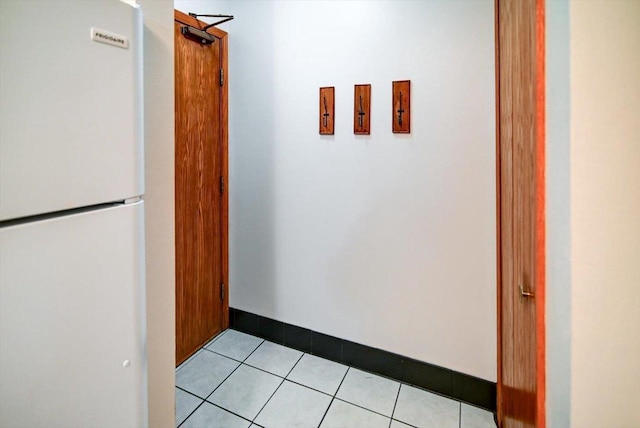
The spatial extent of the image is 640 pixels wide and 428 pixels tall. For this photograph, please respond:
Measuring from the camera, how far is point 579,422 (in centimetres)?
68

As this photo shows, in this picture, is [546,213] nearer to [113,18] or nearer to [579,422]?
[579,422]

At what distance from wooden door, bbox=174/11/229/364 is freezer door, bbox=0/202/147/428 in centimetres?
137

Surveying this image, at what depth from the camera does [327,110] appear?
2.04 m

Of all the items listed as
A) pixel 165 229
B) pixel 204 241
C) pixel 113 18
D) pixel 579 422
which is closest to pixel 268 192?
pixel 204 241

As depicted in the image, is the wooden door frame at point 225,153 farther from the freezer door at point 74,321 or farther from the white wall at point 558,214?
the white wall at point 558,214

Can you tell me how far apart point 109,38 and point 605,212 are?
1.13 metres

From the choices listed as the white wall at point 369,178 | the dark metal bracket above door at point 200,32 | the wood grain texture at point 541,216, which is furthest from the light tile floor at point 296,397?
the dark metal bracket above door at point 200,32

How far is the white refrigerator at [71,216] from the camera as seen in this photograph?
22.4 inches

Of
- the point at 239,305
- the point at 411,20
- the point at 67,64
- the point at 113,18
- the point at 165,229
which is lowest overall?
the point at 239,305

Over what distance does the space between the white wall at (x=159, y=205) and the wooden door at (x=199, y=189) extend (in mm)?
1084

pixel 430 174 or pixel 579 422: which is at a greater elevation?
pixel 430 174

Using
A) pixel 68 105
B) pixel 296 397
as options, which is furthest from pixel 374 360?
pixel 68 105

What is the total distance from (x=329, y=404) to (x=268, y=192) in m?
1.40

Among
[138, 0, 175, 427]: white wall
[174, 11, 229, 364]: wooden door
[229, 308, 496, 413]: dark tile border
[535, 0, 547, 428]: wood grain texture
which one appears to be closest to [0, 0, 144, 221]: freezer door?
[138, 0, 175, 427]: white wall
